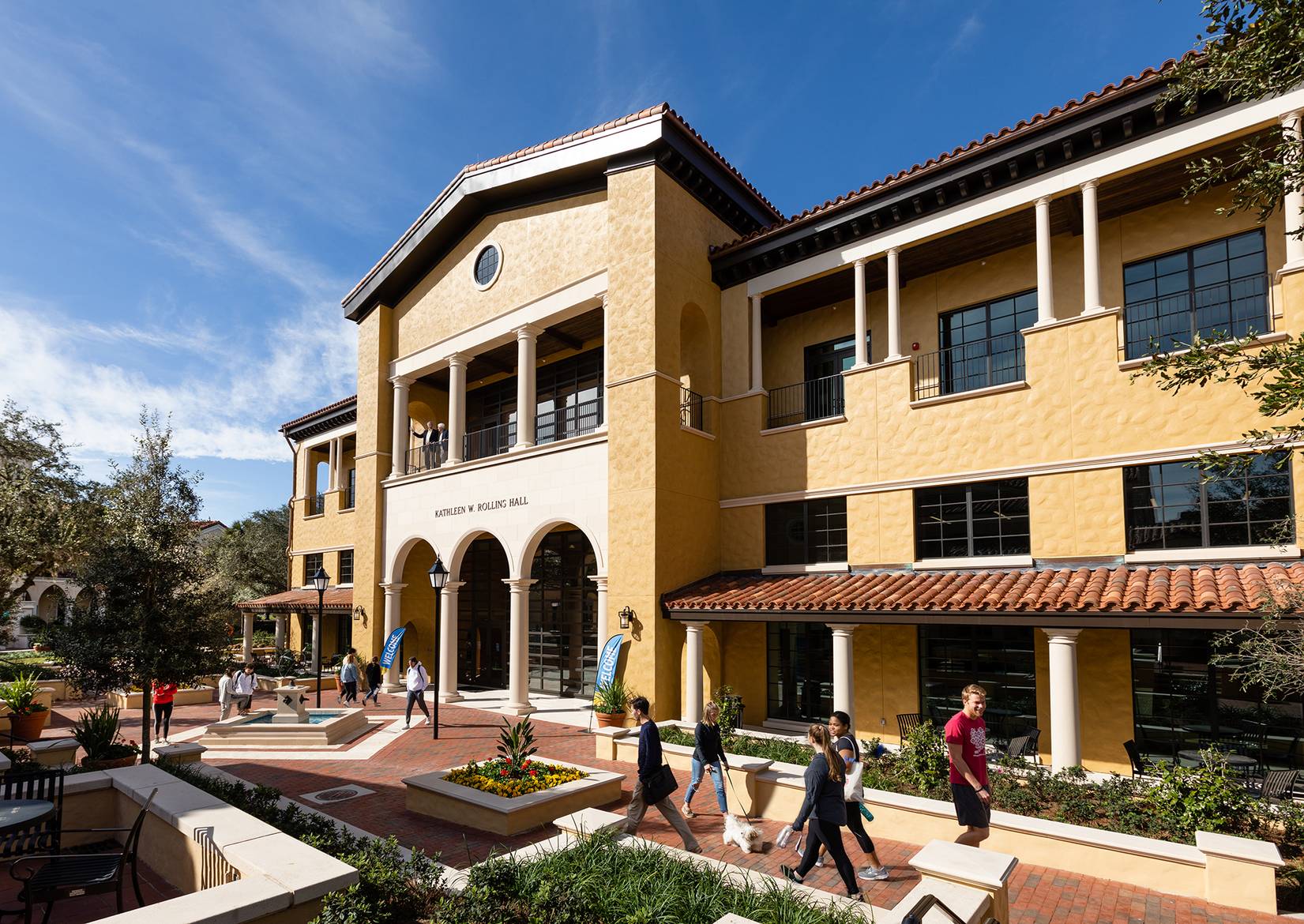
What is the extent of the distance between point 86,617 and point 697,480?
12.0 metres

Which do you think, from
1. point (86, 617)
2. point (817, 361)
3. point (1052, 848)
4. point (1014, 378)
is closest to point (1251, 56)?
point (1052, 848)

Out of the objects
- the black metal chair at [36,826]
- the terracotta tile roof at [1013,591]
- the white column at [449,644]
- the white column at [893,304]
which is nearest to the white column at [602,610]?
the terracotta tile roof at [1013,591]

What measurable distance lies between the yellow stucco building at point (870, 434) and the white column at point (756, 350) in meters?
0.19

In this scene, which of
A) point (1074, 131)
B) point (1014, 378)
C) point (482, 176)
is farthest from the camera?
point (482, 176)

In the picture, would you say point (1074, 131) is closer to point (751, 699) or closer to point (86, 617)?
Answer: point (751, 699)

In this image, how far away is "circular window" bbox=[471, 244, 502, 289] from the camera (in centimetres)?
2183

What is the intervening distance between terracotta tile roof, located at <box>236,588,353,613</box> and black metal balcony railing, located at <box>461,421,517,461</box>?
7829mm

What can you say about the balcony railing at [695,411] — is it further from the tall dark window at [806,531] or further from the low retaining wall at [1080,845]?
the low retaining wall at [1080,845]

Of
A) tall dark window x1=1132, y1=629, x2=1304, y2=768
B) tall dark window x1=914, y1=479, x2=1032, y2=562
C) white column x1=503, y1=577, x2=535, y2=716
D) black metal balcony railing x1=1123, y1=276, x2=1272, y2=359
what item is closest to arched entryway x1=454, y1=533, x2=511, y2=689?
white column x1=503, y1=577, x2=535, y2=716

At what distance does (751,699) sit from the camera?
1709 cm

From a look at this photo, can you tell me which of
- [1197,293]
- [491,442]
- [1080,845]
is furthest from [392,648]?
[1197,293]

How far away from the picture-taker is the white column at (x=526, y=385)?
20188 mm

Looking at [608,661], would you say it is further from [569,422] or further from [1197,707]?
[1197,707]

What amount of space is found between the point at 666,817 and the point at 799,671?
884 centimetres
